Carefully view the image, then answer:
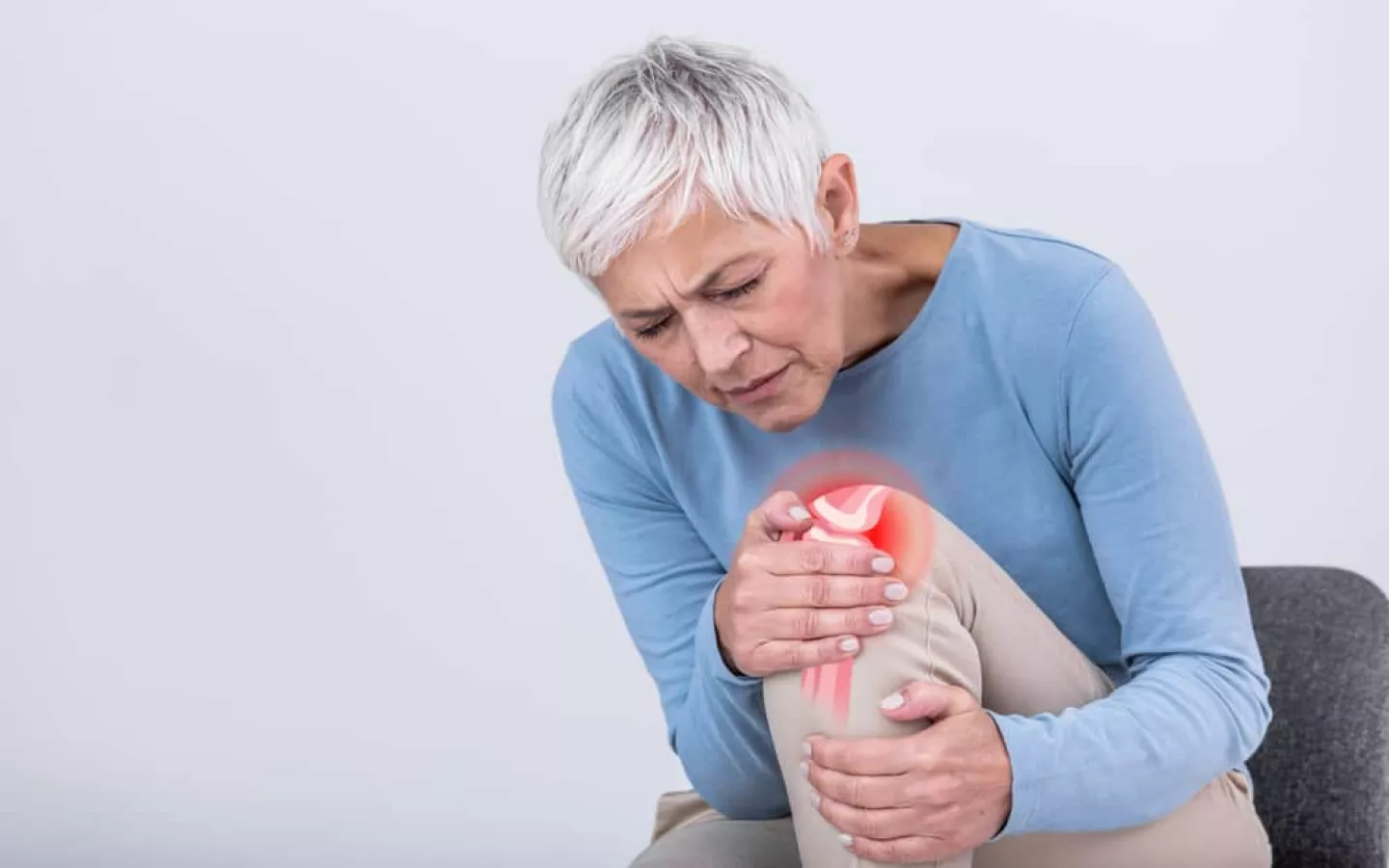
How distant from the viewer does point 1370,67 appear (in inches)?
109

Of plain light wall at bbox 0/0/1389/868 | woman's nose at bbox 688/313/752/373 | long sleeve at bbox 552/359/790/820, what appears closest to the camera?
woman's nose at bbox 688/313/752/373

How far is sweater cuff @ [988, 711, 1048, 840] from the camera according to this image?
1486 millimetres

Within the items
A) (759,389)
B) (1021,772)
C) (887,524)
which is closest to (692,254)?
(759,389)

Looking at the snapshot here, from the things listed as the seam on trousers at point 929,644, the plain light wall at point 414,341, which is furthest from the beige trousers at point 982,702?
the plain light wall at point 414,341

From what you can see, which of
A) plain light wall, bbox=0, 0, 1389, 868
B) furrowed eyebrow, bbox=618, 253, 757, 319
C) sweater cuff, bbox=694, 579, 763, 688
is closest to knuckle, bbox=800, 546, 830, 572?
sweater cuff, bbox=694, 579, 763, 688

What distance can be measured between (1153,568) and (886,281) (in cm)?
33

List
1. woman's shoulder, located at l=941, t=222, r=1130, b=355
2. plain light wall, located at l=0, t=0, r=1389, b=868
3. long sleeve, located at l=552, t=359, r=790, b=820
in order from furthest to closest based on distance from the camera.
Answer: plain light wall, located at l=0, t=0, r=1389, b=868, long sleeve, located at l=552, t=359, r=790, b=820, woman's shoulder, located at l=941, t=222, r=1130, b=355

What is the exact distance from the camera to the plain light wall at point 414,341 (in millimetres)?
2732

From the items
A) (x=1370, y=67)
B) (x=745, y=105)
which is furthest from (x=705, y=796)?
(x=1370, y=67)

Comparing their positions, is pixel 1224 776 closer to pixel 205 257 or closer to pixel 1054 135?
pixel 1054 135

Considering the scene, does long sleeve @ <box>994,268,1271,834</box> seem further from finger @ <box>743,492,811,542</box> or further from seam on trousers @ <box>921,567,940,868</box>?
finger @ <box>743,492,811,542</box>

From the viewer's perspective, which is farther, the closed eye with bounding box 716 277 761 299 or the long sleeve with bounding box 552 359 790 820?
the long sleeve with bounding box 552 359 790 820

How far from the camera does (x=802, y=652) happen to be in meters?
1.48

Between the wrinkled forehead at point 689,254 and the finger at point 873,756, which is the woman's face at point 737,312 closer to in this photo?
the wrinkled forehead at point 689,254
